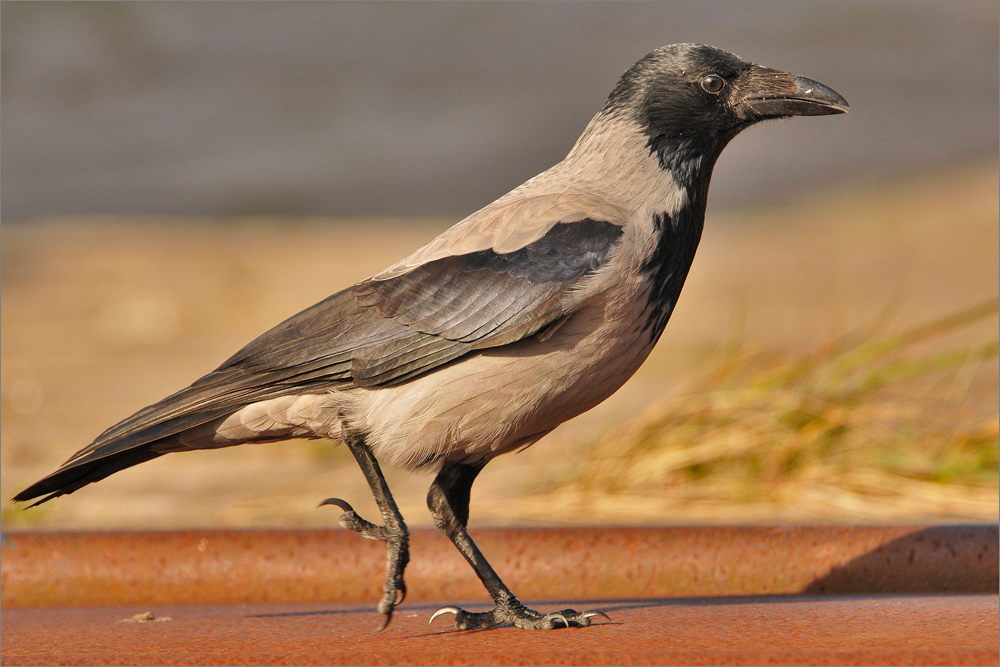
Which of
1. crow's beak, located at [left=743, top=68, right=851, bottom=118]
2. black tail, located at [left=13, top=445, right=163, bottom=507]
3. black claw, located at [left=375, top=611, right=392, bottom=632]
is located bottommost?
black claw, located at [left=375, top=611, right=392, bottom=632]

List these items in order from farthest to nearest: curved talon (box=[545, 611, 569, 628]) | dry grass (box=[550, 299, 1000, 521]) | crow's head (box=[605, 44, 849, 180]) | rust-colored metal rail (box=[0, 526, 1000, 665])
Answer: dry grass (box=[550, 299, 1000, 521]) → rust-colored metal rail (box=[0, 526, 1000, 665]) → crow's head (box=[605, 44, 849, 180]) → curved talon (box=[545, 611, 569, 628])

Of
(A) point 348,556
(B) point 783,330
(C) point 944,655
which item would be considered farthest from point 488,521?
(B) point 783,330

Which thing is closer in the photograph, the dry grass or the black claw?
the black claw

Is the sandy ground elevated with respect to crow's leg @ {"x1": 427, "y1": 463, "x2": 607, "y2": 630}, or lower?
elevated

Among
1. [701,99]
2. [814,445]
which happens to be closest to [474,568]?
[701,99]

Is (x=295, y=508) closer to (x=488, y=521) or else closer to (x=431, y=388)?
(x=488, y=521)

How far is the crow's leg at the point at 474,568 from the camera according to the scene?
10.3 ft

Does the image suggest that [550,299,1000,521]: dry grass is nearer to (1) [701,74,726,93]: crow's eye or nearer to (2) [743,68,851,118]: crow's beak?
(2) [743,68,851,118]: crow's beak

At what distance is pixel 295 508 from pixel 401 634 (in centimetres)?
270

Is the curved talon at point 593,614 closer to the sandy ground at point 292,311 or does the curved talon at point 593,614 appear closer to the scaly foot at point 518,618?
the scaly foot at point 518,618

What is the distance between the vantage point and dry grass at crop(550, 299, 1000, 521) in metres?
5.58

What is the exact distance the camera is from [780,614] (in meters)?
3.14

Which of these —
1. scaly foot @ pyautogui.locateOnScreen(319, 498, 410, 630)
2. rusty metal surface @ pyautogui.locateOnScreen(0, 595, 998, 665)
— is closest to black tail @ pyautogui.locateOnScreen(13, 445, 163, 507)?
rusty metal surface @ pyautogui.locateOnScreen(0, 595, 998, 665)

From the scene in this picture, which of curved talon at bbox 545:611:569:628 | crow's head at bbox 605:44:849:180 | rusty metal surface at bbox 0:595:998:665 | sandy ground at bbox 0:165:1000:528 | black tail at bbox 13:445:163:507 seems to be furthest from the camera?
sandy ground at bbox 0:165:1000:528
